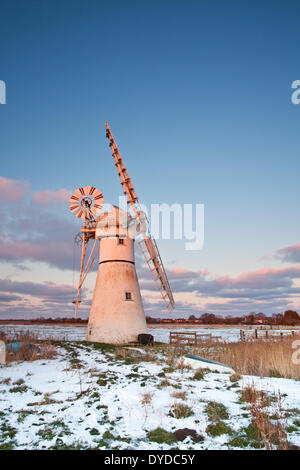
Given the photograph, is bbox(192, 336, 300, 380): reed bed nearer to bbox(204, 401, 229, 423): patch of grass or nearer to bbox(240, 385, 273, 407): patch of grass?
bbox(240, 385, 273, 407): patch of grass

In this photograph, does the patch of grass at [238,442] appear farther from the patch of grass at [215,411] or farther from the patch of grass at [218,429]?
the patch of grass at [215,411]

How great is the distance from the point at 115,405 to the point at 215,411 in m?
2.24

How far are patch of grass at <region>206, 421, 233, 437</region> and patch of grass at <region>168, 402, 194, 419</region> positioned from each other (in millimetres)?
709

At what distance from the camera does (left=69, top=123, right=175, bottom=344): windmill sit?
18.0 metres

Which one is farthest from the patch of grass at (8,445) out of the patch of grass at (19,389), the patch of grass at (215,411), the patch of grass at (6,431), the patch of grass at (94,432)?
the patch of grass at (215,411)

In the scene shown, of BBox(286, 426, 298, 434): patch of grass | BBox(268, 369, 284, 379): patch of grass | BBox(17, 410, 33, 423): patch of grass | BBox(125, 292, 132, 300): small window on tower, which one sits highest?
BBox(125, 292, 132, 300): small window on tower

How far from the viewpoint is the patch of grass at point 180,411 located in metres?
6.20

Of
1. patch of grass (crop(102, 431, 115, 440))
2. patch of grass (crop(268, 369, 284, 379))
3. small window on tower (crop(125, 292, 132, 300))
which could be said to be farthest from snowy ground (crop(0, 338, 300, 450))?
small window on tower (crop(125, 292, 132, 300))

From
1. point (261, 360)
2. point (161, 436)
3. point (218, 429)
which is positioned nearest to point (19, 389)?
point (161, 436)

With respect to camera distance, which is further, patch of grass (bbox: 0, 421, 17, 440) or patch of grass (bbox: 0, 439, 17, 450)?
patch of grass (bbox: 0, 421, 17, 440)

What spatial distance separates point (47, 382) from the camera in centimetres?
902
